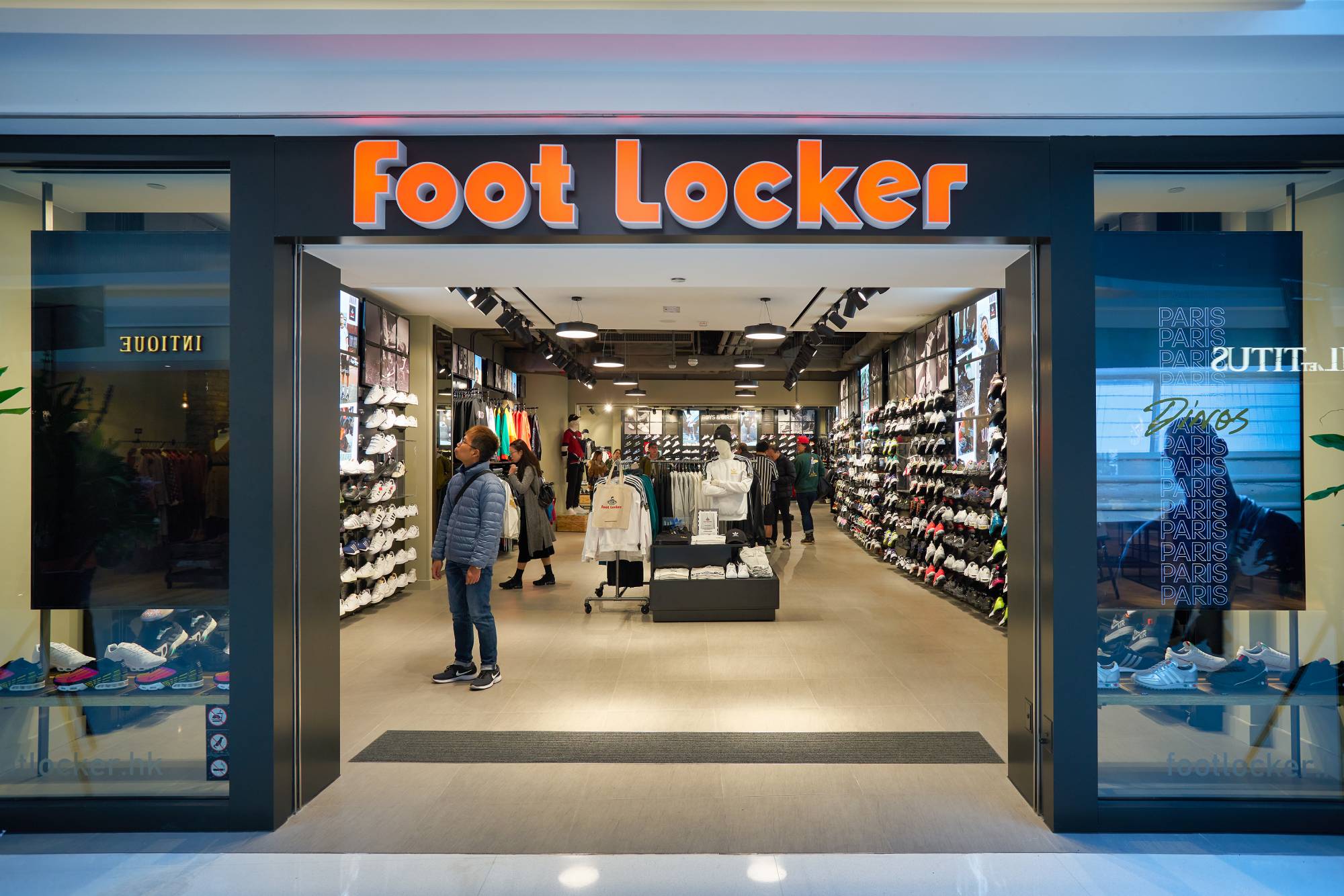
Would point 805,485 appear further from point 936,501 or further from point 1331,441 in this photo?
point 1331,441

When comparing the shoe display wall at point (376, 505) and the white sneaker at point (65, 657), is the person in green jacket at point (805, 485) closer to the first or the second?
the shoe display wall at point (376, 505)

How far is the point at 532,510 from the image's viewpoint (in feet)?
30.6

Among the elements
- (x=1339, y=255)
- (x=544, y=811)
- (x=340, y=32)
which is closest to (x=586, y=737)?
(x=544, y=811)

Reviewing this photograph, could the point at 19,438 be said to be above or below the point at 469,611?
above

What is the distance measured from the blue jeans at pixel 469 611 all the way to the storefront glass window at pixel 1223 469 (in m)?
3.76

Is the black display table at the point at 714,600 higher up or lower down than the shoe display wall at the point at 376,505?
lower down

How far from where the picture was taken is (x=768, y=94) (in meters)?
3.33

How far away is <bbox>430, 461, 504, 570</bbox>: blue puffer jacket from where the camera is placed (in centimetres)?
529

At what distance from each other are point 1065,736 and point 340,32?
162 inches

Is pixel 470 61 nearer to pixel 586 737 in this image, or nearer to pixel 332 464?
pixel 332 464

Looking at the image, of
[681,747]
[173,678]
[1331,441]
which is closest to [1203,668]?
[1331,441]

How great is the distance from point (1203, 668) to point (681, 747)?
2.62 meters

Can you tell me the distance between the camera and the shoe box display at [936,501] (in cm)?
754

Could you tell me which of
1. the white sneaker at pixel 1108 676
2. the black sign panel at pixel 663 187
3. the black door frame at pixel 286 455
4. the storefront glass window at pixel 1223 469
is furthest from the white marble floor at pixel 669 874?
the black sign panel at pixel 663 187
